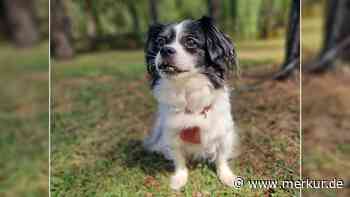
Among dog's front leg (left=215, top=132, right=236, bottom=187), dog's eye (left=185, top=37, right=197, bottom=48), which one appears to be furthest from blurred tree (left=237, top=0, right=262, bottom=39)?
dog's front leg (left=215, top=132, right=236, bottom=187)

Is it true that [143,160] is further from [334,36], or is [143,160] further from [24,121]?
[334,36]

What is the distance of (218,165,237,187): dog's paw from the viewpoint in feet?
4.89

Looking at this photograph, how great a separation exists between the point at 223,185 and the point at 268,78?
0.42 meters

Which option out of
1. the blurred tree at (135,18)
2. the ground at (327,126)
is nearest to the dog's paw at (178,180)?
the blurred tree at (135,18)

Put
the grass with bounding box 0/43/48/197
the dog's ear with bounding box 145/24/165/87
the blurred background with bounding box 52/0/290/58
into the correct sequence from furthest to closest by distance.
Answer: the grass with bounding box 0/43/48/197 < the blurred background with bounding box 52/0/290/58 < the dog's ear with bounding box 145/24/165/87

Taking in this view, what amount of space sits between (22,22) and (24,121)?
2.80 ft

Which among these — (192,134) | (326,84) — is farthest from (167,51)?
(326,84)

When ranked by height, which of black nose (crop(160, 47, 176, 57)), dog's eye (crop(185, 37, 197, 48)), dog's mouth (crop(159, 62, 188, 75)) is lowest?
dog's mouth (crop(159, 62, 188, 75))

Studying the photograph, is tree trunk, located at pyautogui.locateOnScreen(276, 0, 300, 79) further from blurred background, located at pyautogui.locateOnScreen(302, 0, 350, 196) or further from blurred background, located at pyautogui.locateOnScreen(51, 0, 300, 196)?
blurred background, located at pyautogui.locateOnScreen(302, 0, 350, 196)

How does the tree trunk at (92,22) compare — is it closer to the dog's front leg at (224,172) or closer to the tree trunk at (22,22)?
the tree trunk at (22,22)

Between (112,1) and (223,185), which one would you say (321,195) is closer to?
(223,185)

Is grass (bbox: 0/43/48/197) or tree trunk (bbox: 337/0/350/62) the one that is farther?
tree trunk (bbox: 337/0/350/62)

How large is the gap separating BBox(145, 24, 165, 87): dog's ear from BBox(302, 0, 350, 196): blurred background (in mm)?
1173

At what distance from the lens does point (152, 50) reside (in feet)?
4.92
